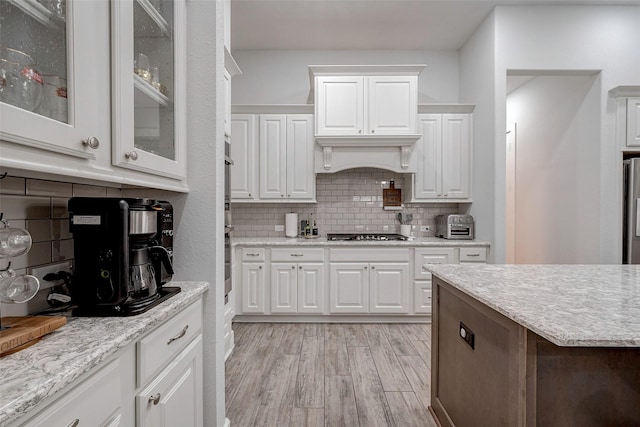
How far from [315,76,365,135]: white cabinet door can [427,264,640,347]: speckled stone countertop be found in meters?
2.28

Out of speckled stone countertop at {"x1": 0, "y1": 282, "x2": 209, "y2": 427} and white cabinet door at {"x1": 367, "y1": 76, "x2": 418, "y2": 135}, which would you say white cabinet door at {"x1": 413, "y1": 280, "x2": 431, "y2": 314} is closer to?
white cabinet door at {"x1": 367, "y1": 76, "x2": 418, "y2": 135}

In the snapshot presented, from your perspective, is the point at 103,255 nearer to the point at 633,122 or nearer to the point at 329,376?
the point at 329,376

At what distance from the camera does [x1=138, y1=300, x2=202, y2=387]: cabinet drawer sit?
1128 millimetres

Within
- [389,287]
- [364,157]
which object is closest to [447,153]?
[364,157]

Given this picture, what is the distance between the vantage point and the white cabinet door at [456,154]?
4137mm

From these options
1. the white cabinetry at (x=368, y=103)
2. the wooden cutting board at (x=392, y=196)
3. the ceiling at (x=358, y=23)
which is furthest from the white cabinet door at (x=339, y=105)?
the wooden cutting board at (x=392, y=196)

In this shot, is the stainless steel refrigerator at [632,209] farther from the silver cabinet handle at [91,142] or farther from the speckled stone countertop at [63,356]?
the silver cabinet handle at [91,142]

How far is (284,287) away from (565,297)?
284 centimetres

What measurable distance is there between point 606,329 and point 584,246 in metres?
3.31

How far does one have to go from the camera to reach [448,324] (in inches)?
77.6

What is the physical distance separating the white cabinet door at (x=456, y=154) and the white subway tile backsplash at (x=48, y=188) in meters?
3.70

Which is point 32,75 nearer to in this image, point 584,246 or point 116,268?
point 116,268

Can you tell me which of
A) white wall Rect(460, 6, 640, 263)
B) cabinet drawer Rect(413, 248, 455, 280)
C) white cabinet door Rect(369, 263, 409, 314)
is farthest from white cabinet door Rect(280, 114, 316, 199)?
white wall Rect(460, 6, 640, 263)

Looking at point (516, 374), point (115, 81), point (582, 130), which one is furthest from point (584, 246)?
point (115, 81)
